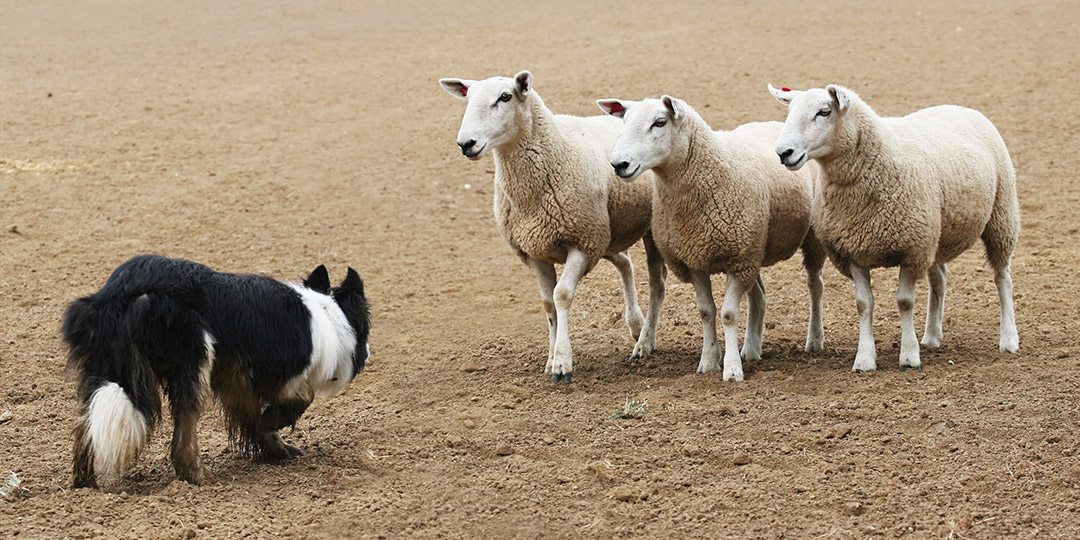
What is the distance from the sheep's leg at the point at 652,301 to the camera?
984 cm

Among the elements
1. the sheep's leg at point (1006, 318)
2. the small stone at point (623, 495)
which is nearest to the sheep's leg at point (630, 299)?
the sheep's leg at point (1006, 318)

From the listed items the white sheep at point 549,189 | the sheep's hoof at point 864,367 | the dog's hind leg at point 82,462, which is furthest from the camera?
the white sheep at point 549,189

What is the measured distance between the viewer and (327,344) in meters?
7.25

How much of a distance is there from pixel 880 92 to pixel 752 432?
11379mm

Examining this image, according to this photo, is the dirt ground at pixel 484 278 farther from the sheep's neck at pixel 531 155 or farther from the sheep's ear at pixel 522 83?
the sheep's ear at pixel 522 83

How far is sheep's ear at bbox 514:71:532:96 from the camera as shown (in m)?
9.00

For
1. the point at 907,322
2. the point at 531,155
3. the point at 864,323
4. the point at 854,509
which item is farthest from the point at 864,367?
the point at 854,509

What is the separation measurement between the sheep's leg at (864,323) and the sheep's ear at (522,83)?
2.45m

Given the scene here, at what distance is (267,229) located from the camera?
14.0 metres

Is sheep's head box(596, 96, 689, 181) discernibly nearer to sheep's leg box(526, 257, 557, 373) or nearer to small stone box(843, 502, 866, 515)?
sheep's leg box(526, 257, 557, 373)

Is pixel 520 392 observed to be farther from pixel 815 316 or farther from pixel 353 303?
pixel 815 316

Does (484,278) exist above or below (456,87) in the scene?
below

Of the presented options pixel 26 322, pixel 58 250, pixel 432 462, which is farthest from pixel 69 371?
pixel 58 250

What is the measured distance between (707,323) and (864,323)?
1026 mm
